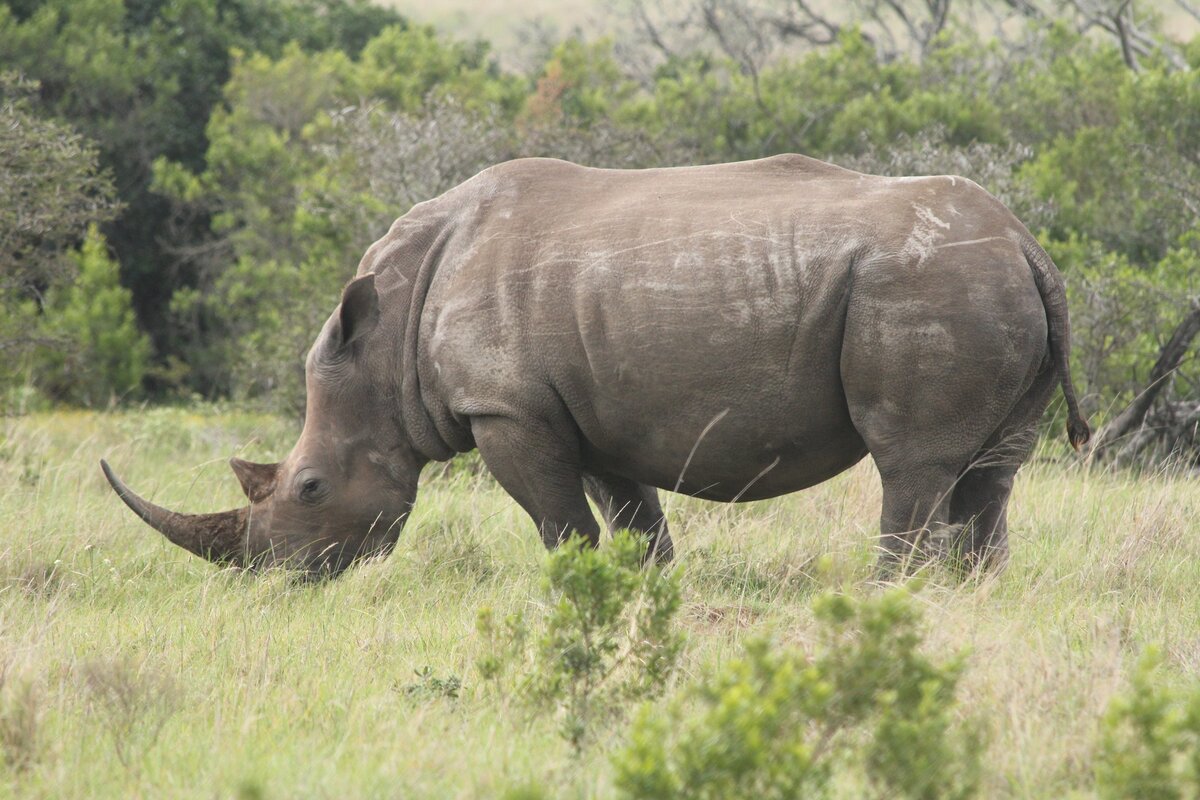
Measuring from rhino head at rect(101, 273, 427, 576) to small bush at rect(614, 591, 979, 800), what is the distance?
300 cm

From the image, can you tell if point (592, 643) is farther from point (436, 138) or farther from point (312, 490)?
point (436, 138)

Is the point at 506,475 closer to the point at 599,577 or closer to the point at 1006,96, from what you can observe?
the point at 599,577

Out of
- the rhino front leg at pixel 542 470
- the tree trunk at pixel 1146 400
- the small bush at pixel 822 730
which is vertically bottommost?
the tree trunk at pixel 1146 400

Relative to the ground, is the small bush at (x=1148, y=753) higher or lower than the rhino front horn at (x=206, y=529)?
higher

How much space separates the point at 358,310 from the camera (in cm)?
642

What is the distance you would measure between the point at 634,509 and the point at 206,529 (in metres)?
1.89

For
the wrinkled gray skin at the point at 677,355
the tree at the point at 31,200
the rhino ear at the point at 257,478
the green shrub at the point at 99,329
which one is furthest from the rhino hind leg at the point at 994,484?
the green shrub at the point at 99,329

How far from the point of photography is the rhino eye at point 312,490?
6.54 meters

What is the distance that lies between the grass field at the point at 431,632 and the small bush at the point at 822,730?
0.87 feet

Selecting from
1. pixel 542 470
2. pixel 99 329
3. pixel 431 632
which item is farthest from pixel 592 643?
pixel 99 329

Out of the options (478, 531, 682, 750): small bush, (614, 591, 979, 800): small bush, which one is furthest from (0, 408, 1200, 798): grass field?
(614, 591, 979, 800): small bush

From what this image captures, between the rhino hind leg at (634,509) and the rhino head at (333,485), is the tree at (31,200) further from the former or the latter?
the rhino hind leg at (634,509)

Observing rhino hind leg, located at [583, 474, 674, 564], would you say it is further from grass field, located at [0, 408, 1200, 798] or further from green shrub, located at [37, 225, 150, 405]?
green shrub, located at [37, 225, 150, 405]

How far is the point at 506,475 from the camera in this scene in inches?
243
